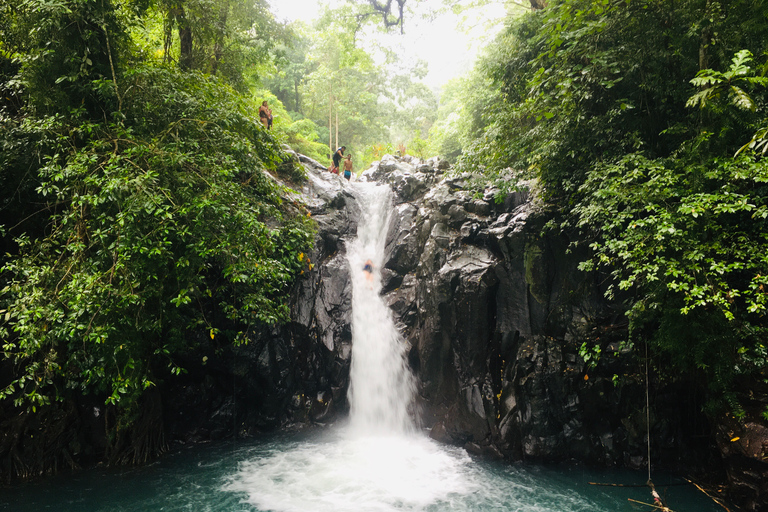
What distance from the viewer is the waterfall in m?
9.60

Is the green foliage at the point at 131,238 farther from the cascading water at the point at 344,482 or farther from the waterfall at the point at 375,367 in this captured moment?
the waterfall at the point at 375,367

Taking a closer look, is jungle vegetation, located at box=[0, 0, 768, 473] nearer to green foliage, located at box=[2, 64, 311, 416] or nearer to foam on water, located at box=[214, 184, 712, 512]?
green foliage, located at box=[2, 64, 311, 416]

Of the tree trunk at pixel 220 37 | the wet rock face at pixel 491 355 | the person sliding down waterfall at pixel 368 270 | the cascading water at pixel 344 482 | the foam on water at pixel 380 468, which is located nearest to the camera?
the cascading water at pixel 344 482

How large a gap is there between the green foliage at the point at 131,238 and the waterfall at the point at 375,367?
3457mm

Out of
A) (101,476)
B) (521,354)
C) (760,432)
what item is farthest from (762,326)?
(101,476)

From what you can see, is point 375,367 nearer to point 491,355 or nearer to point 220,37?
point 491,355

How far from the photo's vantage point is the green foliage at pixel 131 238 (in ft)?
17.2

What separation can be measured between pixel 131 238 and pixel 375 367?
6385 mm

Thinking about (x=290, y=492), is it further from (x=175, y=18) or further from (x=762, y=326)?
(x=175, y=18)

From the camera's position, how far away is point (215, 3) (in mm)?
9477

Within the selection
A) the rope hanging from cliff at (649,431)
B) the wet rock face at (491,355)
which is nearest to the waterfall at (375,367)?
the wet rock face at (491,355)

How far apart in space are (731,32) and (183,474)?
1133cm

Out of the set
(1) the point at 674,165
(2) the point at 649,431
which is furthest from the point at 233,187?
(2) the point at 649,431

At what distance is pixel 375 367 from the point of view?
1006 centimetres
